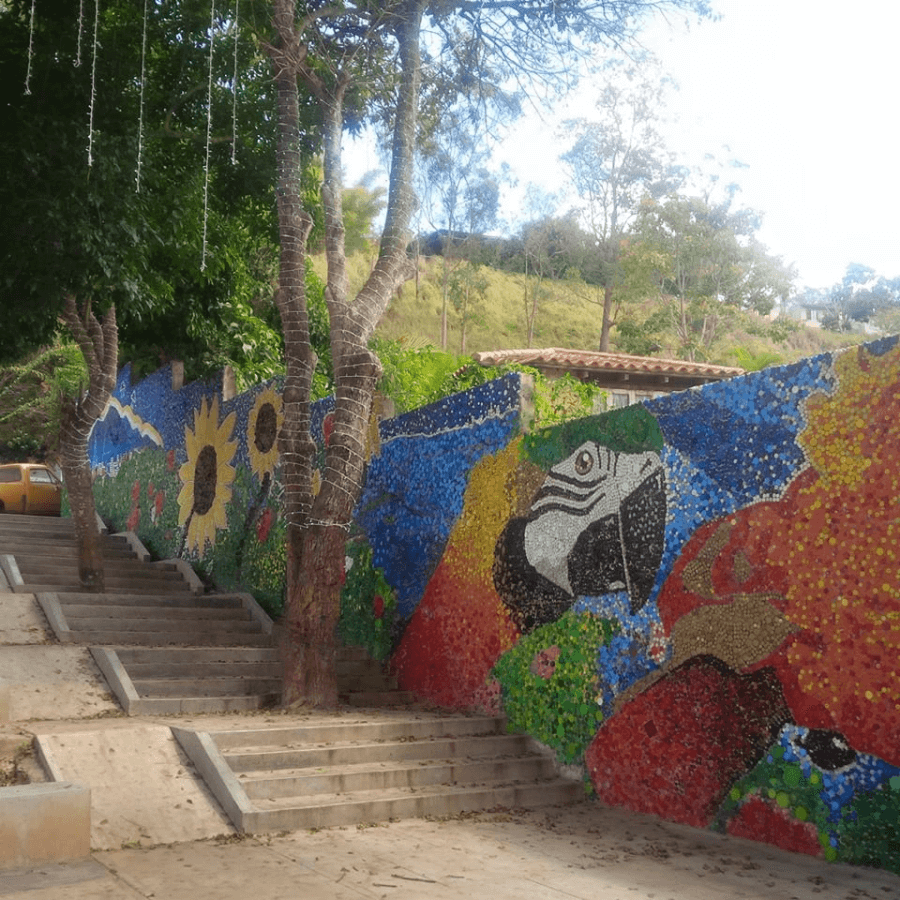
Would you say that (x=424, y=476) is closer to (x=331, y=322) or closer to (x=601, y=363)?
(x=331, y=322)

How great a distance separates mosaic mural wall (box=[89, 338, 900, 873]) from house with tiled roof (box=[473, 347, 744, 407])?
6.57 metres

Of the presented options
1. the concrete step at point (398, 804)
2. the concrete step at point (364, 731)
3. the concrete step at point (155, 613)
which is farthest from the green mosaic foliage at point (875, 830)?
the concrete step at point (155, 613)

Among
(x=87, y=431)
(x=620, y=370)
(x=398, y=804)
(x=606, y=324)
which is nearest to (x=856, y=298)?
(x=606, y=324)

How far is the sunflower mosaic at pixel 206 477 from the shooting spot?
43.4ft

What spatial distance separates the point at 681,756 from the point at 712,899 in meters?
1.58

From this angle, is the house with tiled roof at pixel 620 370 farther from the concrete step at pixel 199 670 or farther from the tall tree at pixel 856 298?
the tall tree at pixel 856 298

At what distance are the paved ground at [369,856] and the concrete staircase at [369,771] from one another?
0.14 m

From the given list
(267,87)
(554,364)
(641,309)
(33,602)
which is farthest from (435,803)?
(641,309)

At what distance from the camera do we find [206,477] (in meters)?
Answer: 13.9

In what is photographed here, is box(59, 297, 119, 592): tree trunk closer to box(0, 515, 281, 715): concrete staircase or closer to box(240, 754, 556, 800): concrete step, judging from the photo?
box(0, 515, 281, 715): concrete staircase

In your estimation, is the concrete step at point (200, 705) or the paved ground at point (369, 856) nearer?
the paved ground at point (369, 856)

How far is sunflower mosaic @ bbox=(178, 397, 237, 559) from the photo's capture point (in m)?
13.2

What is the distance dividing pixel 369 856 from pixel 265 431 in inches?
301

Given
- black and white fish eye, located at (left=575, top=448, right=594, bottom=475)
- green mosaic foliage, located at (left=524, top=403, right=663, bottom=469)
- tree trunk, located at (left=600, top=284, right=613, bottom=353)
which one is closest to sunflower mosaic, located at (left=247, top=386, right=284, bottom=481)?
green mosaic foliage, located at (left=524, top=403, right=663, bottom=469)
